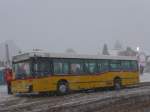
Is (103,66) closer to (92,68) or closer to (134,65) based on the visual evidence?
(92,68)

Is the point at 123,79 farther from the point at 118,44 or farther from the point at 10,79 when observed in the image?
the point at 118,44

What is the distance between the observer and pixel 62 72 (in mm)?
25844

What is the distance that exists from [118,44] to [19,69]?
564 ft

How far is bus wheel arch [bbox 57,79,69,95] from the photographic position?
25.6 metres

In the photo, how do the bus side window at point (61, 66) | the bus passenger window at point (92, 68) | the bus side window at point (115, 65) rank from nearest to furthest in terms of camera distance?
the bus side window at point (61, 66), the bus passenger window at point (92, 68), the bus side window at point (115, 65)

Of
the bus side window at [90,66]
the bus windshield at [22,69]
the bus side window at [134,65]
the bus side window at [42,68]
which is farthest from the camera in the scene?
the bus side window at [134,65]

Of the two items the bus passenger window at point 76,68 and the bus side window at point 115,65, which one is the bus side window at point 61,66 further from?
the bus side window at point 115,65

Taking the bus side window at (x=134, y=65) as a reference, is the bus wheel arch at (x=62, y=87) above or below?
below

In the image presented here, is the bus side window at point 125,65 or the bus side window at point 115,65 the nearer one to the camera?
the bus side window at point 115,65

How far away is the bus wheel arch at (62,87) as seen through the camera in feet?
83.9

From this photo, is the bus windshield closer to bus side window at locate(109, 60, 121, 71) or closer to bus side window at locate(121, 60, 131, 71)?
bus side window at locate(109, 60, 121, 71)

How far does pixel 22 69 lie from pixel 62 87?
2.39 m

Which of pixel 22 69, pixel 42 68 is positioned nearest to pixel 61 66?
pixel 42 68

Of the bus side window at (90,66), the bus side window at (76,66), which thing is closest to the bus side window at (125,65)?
the bus side window at (90,66)
